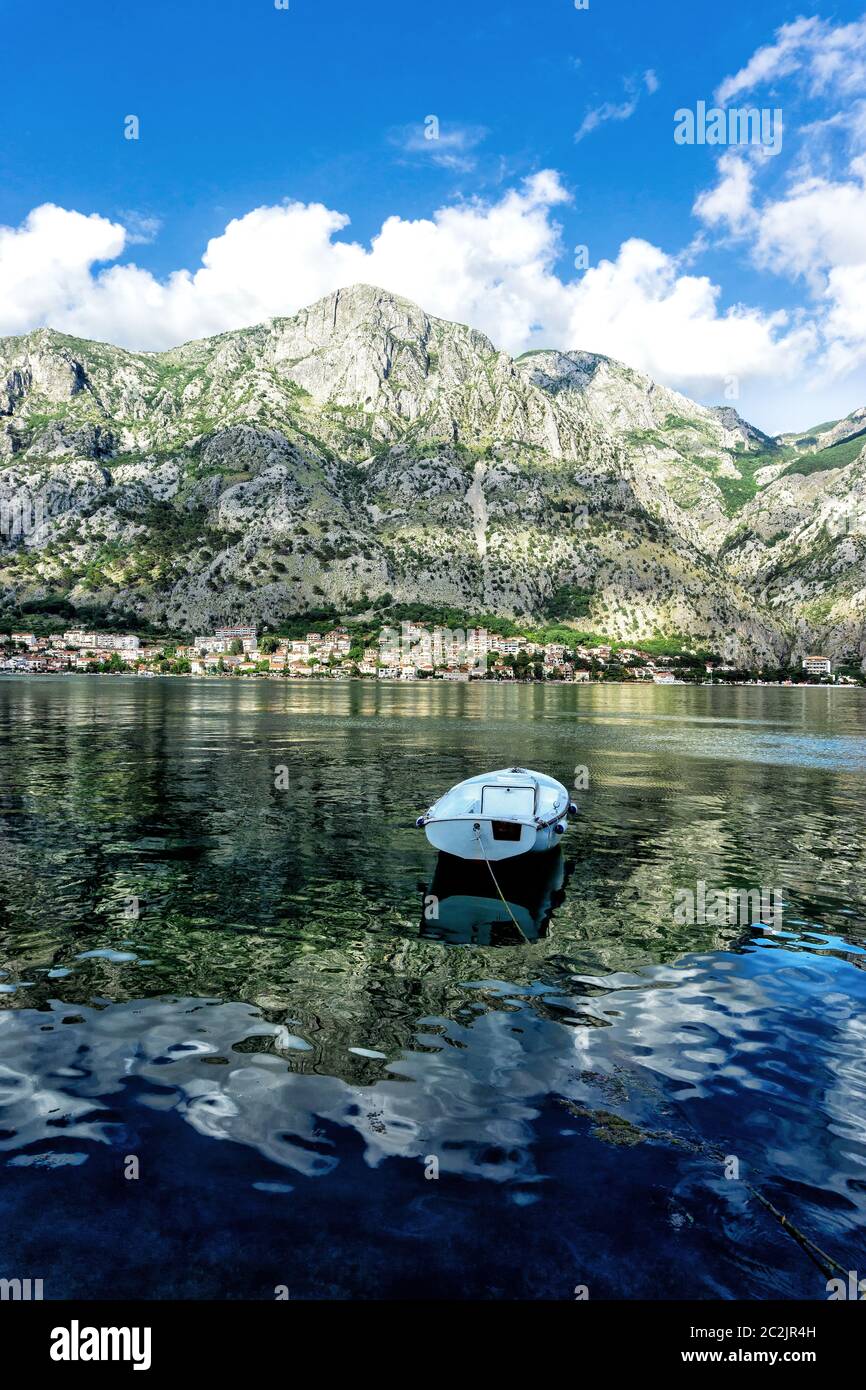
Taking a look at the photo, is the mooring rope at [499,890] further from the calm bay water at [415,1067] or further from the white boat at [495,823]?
the calm bay water at [415,1067]

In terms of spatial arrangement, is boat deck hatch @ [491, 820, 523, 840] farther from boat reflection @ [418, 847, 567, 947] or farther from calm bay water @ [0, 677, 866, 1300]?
calm bay water @ [0, 677, 866, 1300]

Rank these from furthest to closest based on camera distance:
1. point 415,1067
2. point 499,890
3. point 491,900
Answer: point 491,900 → point 499,890 → point 415,1067

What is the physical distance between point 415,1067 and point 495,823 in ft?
32.5

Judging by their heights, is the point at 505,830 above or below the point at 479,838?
above

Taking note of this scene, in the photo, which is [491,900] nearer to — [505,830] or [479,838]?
[479,838]

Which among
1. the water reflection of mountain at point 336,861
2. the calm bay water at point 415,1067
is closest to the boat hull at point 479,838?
the calm bay water at point 415,1067

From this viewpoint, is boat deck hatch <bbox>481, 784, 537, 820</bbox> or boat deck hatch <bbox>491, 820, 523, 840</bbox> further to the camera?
boat deck hatch <bbox>481, 784, 537, 820</bbox>

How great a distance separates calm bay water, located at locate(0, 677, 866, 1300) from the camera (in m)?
7.11

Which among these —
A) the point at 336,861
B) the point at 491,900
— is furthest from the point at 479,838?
the point at 336,861

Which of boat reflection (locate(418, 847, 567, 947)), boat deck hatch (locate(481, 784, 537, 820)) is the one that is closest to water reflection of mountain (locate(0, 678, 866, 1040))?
boat reflection (locate(418, 847, 567, 947))

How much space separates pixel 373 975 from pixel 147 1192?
6.25 meters

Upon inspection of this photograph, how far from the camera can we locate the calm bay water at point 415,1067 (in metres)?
7.11

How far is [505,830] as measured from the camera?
20.1 metres
